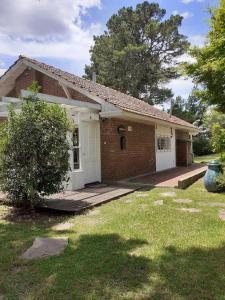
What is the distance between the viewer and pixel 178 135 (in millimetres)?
21578

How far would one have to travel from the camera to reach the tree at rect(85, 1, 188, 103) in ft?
114

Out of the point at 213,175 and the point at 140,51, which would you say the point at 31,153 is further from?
the point at 140,51

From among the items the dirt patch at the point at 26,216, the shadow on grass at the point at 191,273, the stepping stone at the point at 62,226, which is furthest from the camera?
the dirt patch at the point at 26,216

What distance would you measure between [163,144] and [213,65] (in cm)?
1272

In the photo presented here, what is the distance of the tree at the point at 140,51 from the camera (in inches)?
1372

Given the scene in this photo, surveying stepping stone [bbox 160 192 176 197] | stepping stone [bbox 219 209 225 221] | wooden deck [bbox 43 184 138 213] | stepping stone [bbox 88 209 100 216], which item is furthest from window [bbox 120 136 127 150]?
stepping stone [bbox 219 209 225 221]

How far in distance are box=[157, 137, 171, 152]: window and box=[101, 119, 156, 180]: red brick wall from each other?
1.22 metres

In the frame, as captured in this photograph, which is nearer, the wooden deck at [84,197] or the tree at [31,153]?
the tree at [31,153]

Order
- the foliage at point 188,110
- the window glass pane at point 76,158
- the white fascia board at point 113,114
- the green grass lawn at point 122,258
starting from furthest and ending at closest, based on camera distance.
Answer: the foliage at point 188,110 < the white fascia board at point 113,114 < the window glass pane at point 76,158 < the green grass lawn at point 122,258

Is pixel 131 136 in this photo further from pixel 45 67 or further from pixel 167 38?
pixel 167 38

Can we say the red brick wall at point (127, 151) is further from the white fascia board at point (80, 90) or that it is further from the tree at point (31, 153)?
the tree at point (31, 153)

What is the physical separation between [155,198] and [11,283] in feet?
18.6

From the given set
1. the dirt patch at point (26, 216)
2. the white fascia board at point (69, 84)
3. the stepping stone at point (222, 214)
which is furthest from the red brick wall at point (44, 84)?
the stepping stone at point (222, 214)

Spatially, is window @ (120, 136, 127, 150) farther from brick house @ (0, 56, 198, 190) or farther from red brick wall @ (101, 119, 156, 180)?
red brick wall @ (101, 119, 156, 180)
